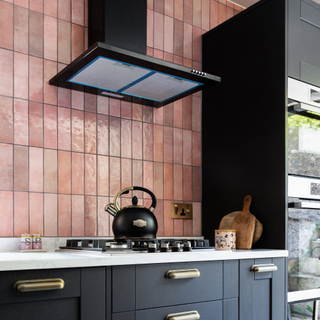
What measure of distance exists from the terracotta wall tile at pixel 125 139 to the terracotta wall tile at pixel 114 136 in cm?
2

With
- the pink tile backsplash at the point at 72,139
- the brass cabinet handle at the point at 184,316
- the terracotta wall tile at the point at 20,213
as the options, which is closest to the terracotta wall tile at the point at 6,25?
the pink tile backsplash at the point at 72,139

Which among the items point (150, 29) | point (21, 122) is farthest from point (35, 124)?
point (150, 29)

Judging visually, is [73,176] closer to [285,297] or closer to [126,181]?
[126,181]

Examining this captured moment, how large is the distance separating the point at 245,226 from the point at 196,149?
0.65 metres

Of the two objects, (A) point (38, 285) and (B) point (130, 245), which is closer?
(A) point (38, 285)

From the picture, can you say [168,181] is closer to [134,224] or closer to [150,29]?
[134,224]

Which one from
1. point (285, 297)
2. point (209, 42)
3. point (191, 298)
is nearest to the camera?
point (191, 298)

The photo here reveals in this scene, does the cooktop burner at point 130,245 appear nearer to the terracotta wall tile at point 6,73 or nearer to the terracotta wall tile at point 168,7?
the terracotta wall tile at point 6,73

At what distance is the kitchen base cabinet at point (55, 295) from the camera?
1.07 meters

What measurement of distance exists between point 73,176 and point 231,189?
902mm

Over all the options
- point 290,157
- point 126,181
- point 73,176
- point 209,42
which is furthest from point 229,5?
point 73,176

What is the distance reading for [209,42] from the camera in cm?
254

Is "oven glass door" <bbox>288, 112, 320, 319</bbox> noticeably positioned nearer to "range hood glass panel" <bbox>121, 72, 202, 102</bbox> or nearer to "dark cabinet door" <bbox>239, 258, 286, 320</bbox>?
"dark cabinet door" <bbox>239, 258, 286, 320</bbox>

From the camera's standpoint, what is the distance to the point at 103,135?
2096 millimetres
